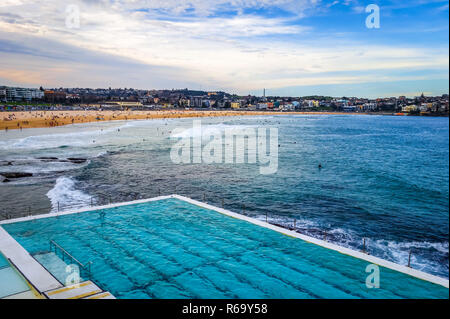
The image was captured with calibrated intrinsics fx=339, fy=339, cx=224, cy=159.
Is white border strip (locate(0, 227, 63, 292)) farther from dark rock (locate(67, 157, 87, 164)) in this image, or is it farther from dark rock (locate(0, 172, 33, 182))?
dark rock (locate(67, 157, 87, 164))

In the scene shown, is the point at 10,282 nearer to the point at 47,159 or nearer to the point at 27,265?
the point at 27,265

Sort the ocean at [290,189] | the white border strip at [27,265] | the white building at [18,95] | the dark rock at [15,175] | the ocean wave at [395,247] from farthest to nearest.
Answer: the white building at [18,95] < the dark rock at [15,175] < the ocean at [290,189] < the ocean wave at [395,247] < the white border strip at [27,265]

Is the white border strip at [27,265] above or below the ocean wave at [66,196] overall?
above

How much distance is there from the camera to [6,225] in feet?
39.0

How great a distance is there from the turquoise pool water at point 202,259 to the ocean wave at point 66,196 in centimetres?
557

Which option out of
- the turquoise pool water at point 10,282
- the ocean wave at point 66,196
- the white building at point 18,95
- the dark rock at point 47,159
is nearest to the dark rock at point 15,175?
the ocean wave at point 66,196

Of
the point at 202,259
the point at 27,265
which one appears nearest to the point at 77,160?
the point at 27,265

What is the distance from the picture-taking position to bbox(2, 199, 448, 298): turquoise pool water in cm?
798

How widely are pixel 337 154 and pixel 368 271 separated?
124 feet

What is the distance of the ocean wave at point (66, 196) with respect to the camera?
59.7 ft

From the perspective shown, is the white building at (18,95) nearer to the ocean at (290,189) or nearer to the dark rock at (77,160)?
the ocean at (290,189)

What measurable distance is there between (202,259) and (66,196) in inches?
536

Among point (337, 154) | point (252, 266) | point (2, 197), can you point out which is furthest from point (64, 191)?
point (337, 154)
